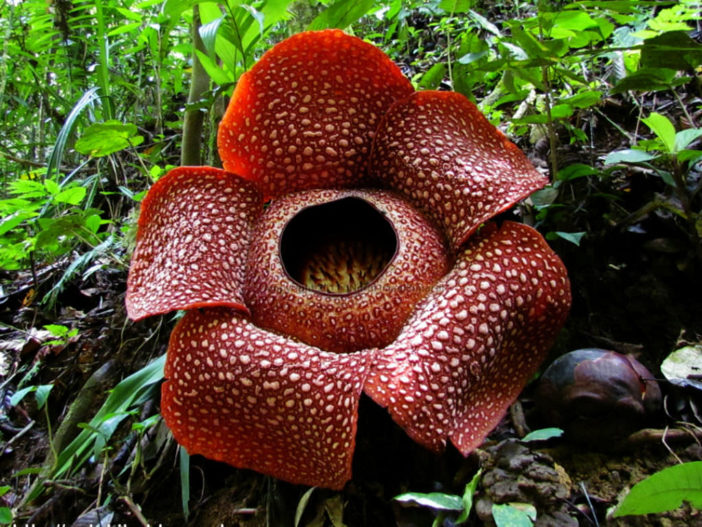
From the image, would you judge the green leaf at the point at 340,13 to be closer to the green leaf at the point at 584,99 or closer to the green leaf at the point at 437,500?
the green leaf at the point at 584,99

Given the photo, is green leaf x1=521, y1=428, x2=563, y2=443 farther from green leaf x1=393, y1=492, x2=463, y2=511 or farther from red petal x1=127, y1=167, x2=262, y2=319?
red petal x1=127, y1=167, x2=262, y2=319

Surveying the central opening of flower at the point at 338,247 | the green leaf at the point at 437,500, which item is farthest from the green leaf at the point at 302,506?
the central opening of flower at the point at 338,247

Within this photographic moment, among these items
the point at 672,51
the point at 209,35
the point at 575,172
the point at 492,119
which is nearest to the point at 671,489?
the point at 575,172

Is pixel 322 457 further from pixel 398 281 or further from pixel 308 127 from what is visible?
pixel 308 127

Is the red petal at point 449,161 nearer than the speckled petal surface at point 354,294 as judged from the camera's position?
No

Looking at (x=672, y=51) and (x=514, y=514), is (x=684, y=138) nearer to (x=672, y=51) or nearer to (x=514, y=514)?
(x=672, y=51)
